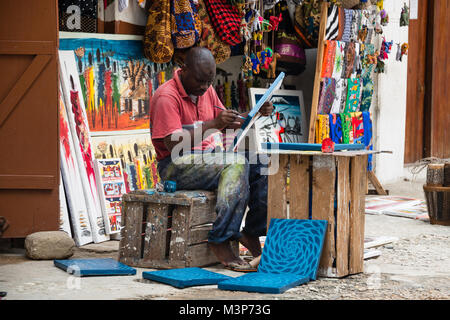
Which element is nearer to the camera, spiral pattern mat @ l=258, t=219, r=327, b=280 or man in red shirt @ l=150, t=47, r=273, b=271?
spiral pattern mat @ l=258, t=219, r=327, b=280

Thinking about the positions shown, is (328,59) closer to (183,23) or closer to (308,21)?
(308,21)

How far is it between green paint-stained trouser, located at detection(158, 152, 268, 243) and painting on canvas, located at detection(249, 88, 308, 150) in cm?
304

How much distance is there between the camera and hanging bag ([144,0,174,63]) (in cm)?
Result: 648

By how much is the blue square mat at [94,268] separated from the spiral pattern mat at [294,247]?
0.89 m

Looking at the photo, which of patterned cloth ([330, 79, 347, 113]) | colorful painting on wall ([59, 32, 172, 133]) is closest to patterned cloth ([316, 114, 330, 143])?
patterned cloth ([330, 79, 347, 113])

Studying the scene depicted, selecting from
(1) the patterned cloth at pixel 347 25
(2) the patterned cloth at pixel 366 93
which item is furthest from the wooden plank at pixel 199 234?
(2) the patterned cloth at pixel 366 93

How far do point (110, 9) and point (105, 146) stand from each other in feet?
4.26

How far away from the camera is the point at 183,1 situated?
254 inches

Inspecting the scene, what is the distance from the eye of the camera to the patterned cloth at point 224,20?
6.98 metres

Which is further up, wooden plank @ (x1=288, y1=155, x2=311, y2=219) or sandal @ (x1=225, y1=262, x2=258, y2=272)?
wooden plank @ (x1=288, y1=155, x2=311, y2=219)

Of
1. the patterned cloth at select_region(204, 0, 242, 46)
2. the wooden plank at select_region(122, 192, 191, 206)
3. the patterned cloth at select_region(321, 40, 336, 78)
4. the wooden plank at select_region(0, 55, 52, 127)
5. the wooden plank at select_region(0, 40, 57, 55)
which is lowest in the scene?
the wooden plank at select_region(122, 192, 191, 206)

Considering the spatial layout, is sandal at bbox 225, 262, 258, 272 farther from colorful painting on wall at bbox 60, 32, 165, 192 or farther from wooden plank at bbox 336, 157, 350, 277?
colorful painting on wall at bbox 60, 32, 165, 192
